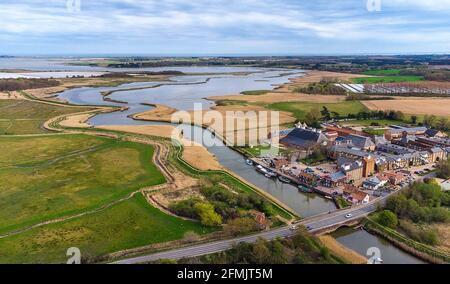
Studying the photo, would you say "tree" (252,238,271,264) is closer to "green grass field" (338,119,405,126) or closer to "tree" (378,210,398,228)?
"tree" (378,210,398,228)

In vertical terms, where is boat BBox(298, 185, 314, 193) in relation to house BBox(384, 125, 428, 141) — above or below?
below

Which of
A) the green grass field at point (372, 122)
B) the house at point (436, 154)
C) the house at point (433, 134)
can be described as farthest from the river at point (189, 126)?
the house at point (433, 134)

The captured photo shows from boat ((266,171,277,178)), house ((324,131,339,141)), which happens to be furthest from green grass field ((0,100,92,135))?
house ((324,131,339,141))

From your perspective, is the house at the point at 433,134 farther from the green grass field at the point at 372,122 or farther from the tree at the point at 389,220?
the tree at the point at 389,220

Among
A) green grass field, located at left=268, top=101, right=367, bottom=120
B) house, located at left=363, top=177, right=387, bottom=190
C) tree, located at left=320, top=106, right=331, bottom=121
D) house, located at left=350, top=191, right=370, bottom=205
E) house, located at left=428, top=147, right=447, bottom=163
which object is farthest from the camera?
green grass field, located at left=268, top=101, right=367, bottom=120

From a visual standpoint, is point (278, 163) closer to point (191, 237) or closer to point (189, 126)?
point (191, 237)

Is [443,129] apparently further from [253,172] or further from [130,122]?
[130,122]

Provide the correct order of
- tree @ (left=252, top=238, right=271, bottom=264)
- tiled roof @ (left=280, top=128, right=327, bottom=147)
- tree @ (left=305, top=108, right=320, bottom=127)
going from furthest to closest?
1. tree @ (left=305, top=108, right=320, bottom=127)
2. tiled roof @ (left=280, top=128, right=327, bottom=147)
3. tree @ (left=252, top=238, right=271, bottom=264)
